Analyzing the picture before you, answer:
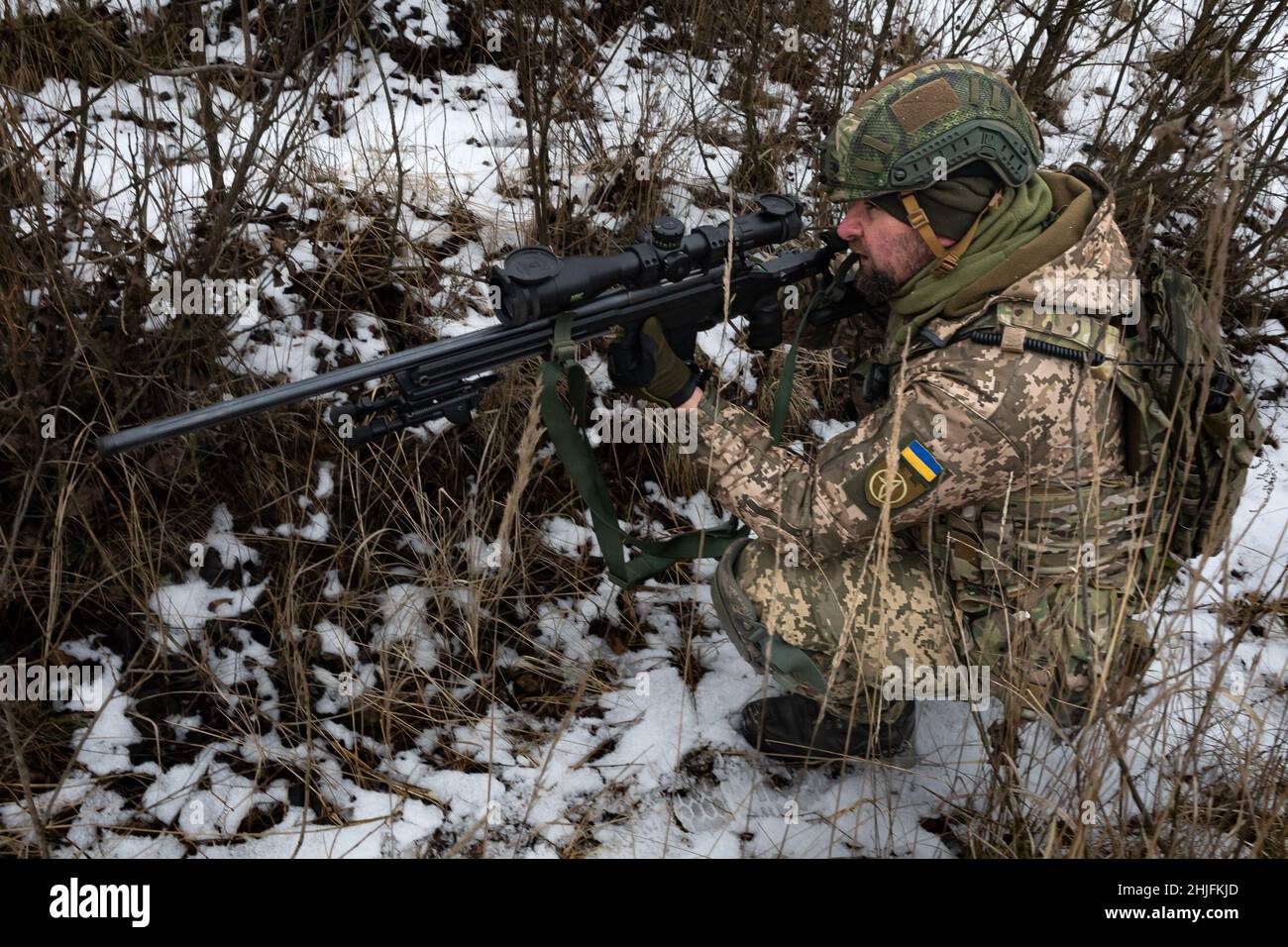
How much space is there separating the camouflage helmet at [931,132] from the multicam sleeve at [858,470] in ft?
1.74

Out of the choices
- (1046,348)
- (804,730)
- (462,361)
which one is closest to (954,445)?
(1046,348)

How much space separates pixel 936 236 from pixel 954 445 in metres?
0.55

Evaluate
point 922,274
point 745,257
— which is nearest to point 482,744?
point 745,257

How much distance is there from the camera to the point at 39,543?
275 cm

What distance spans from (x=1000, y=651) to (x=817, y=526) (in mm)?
621
